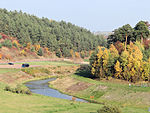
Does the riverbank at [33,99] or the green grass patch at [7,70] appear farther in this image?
the green grass patch at [7,70]

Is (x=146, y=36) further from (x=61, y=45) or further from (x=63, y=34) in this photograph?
(x=63, y=34)

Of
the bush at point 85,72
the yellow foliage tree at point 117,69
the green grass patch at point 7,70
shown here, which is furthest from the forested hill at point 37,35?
the yellow foliage tree at point 117,69

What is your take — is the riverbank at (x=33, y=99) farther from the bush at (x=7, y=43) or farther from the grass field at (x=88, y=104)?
the bush at (x=7, y=43)

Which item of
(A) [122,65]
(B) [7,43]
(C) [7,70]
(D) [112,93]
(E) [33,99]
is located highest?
(B) [7,43]

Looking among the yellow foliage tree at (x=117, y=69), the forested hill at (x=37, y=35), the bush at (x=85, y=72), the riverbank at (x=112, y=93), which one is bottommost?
the riverbank at (x=112, y=93)

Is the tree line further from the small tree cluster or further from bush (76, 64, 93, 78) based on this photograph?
bush (76, 64, 93, 78)

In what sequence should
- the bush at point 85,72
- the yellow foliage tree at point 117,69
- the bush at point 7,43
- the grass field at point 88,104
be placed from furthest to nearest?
the bush at point 7,43, the bush at point 85,72, the yellow foliage tree at point 117,69, the grass field at point 88,104

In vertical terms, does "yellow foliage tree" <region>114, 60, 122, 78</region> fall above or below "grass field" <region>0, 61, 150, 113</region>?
above

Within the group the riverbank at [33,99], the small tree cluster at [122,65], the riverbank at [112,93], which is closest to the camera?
the riverbank at [33,99]

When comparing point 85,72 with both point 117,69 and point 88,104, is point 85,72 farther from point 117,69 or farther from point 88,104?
point 88,104

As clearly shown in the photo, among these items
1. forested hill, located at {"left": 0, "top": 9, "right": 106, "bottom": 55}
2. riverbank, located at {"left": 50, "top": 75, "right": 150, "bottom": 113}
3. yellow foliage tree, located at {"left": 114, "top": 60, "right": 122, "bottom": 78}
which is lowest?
riverbank, located at {"left": 50, "top": 75, "right": 150, "bottom": 113}

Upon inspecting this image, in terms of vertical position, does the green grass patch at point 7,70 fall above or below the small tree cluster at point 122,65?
below

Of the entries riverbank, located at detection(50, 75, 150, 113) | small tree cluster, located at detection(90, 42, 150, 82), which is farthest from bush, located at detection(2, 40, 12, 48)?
small tree cluster, located at detection(90, 42, 150, 82)

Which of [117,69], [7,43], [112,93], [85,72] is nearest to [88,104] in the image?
[112,93]
